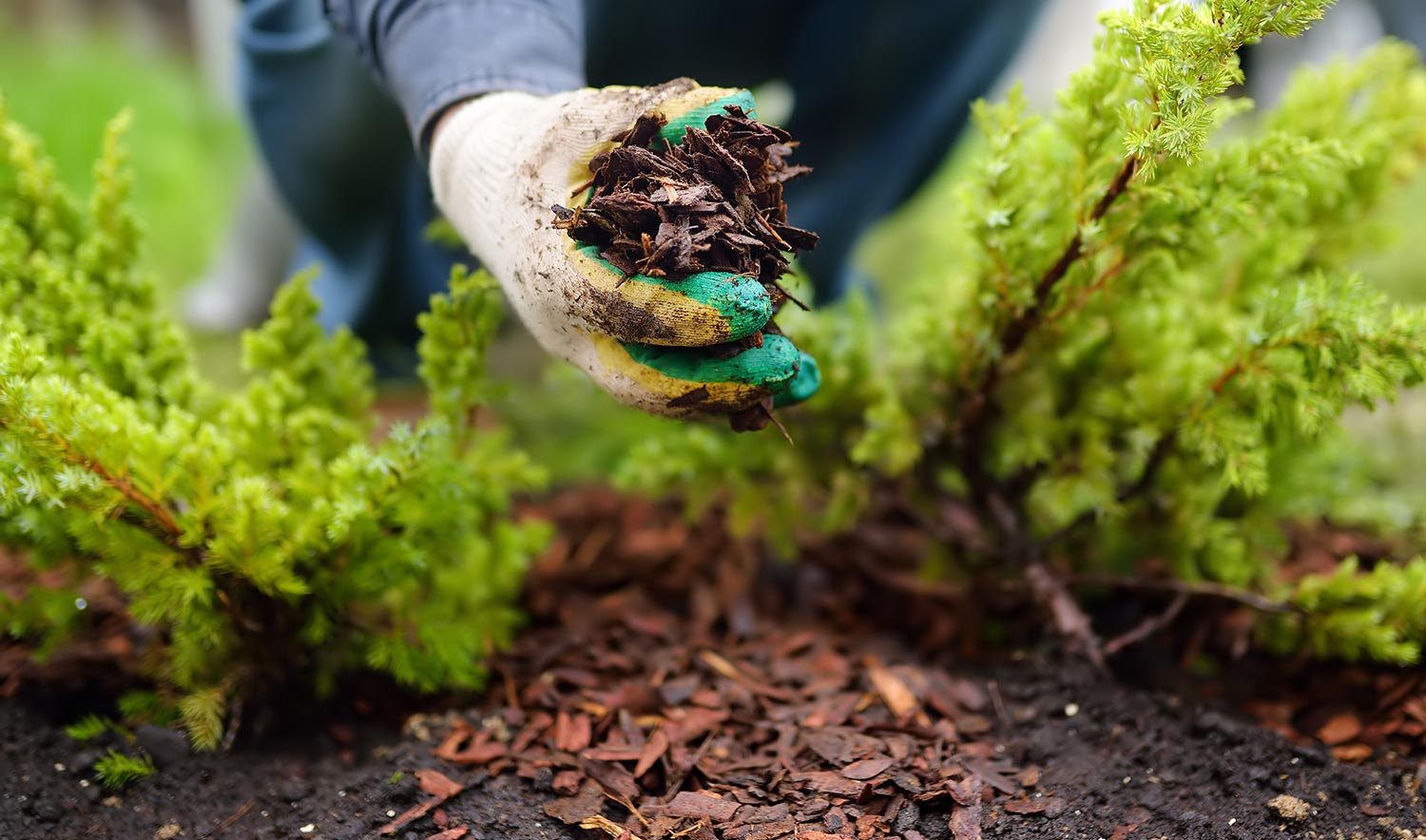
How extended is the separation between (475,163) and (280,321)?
538mm

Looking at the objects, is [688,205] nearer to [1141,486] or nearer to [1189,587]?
[1141,486]

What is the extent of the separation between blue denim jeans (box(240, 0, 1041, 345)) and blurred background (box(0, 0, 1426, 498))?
1.03ft

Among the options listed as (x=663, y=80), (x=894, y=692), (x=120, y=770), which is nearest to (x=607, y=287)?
(x=894, y=692)

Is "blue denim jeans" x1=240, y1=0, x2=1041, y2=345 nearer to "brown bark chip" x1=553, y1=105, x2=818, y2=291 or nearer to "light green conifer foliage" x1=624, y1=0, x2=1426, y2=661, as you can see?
"light green conifer foliage" x1=624, y1=0, x2=1426, y2=661

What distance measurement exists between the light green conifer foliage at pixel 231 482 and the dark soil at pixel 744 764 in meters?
0.12

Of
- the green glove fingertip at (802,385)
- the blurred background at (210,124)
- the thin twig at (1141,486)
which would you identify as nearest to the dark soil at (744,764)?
the thin twig at (1141,486)

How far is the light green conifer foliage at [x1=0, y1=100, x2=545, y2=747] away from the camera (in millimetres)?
1459

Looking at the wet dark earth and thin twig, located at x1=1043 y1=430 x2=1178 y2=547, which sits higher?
thin twig, located at x1=1043 y1=430 x2=1178 y2=547

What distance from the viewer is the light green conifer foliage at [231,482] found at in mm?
1459

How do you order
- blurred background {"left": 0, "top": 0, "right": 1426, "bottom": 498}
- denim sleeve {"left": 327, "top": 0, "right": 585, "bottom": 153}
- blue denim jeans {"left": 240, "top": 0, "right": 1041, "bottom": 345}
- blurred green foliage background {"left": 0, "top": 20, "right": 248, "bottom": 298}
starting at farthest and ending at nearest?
blurred green foliage background {"left": 0, "top": 20, "right": 248, "bottom": 298} → blurred background {"left": 0, "top": 0, "right": 1426, "bottom": 498} → blue denim jeans {"left": 240, "top": 0, "right": 1041, "bottom": 345} → denim sleeve {"left": 327, "top": 0, "right": 585, "bottom": 153}

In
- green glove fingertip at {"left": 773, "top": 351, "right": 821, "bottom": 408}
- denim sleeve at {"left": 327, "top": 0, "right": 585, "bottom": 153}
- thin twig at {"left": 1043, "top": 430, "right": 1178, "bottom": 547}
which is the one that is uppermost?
denim sleeve at {"left": 327, "top": 0, "right": 585, "bottom": 153}

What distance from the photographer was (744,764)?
1611mm

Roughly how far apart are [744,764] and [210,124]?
7182 millimetres

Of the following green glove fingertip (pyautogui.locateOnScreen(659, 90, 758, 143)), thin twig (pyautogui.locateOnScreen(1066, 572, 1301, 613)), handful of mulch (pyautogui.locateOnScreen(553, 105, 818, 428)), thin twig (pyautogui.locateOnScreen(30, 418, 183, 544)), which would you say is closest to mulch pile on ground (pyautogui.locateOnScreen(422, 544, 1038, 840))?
thin twig (pyautogui.locateOnScreen(1066, 572, 1301, 613))
